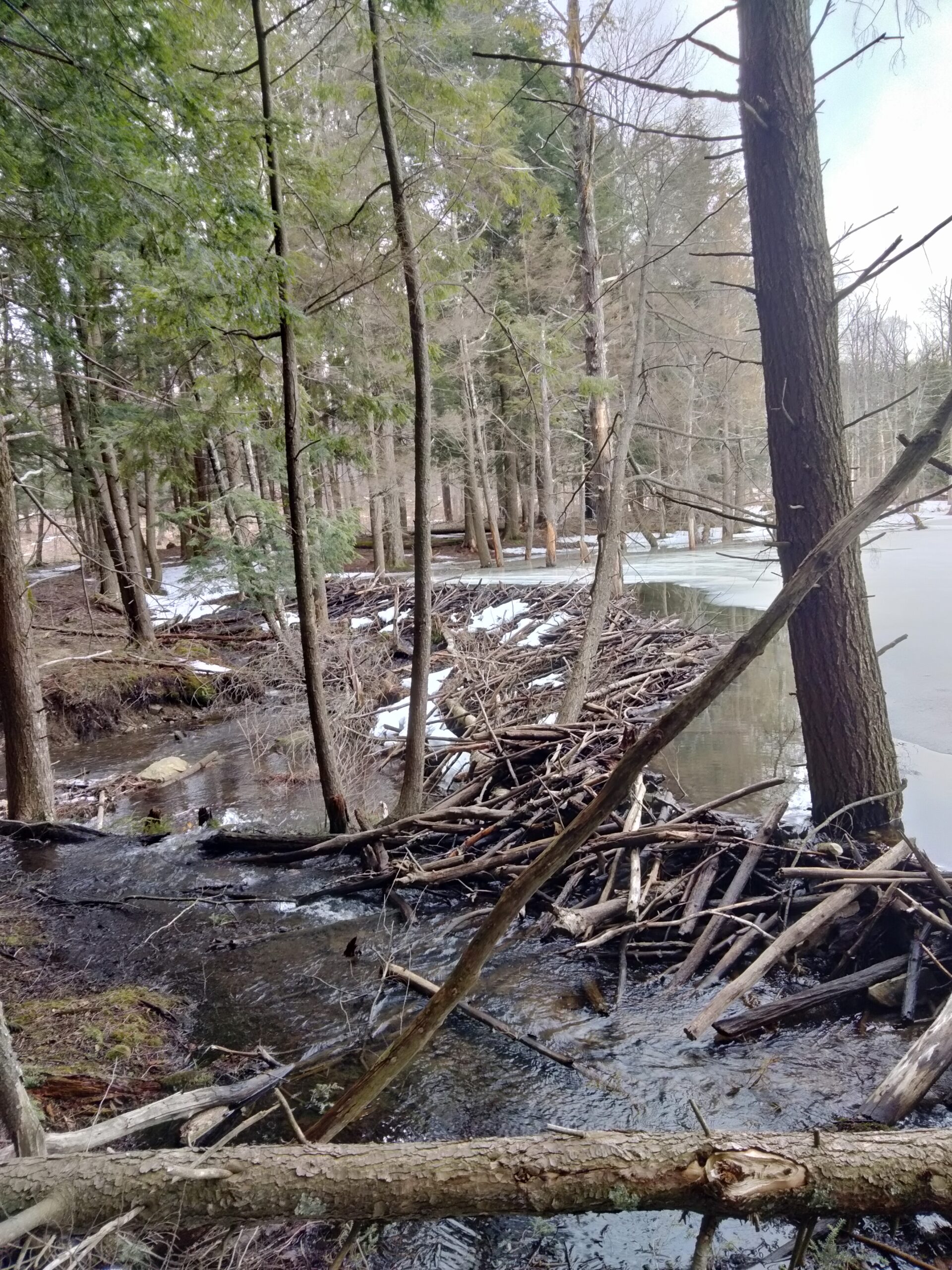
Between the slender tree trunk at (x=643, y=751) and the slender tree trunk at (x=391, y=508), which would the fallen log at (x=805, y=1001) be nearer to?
the slender tree trunk at (x=643, y=751)

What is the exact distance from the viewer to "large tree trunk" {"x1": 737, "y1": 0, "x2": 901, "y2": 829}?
4.51 metres

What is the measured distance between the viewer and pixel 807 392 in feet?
15.2

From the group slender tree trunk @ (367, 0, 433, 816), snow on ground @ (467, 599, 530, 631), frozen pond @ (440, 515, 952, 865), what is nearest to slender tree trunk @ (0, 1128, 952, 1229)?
frozen pond @ (440, 515, 952, 865)

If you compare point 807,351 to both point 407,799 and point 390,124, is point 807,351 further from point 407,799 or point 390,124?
point 407,799

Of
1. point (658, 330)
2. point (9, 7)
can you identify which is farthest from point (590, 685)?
point (658, 330)

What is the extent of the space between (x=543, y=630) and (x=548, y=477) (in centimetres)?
820

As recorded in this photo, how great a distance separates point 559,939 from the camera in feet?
16.4

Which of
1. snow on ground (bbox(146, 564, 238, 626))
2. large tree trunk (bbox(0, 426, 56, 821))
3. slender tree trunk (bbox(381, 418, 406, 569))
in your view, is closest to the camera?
large tree trunk (bbox(0, 426, 56, 821))

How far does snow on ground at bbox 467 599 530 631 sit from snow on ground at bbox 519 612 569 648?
0.69 m

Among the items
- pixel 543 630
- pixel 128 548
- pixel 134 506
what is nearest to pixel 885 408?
pixel 543 630

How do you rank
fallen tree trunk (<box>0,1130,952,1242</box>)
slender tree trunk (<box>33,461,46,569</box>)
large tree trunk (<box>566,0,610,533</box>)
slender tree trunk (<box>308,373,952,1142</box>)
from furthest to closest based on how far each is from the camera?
large tree trunk (<box>566,0,610,533</box>) → slender tree trunk (<box>33,461,46,569</box>) → slender tree trunk (<box>308,373,952,1142</box>) → fallen tree trunk (<box>0,1130,952,1242</box>)

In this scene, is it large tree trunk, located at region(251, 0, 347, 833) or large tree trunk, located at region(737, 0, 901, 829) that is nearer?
large tree trunk, located at region(737, 0, 901, 829)

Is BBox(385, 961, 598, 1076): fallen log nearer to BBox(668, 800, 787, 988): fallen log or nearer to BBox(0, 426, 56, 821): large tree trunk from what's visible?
BBox(668, 800, 787, 988): fallen log

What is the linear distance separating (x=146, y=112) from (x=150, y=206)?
2.17ft
